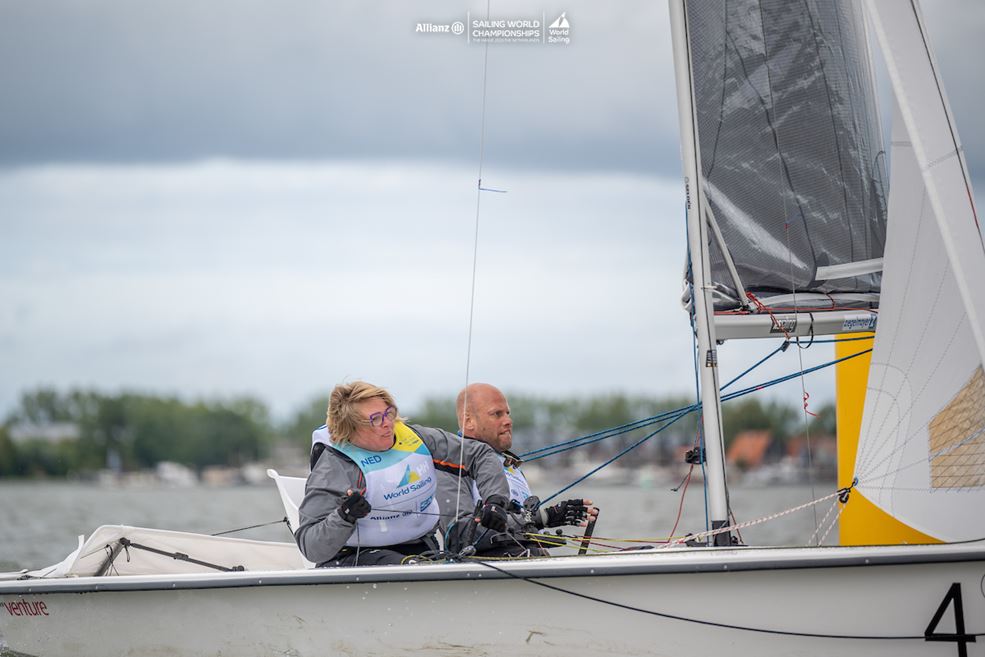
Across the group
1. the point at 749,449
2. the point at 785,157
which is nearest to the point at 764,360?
the point at 785,157

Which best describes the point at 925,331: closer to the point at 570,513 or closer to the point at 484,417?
the point at 570,513

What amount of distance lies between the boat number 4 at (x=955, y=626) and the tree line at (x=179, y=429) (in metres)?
66.6

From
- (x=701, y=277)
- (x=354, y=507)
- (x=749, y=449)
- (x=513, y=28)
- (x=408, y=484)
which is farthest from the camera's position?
(x=749, y=449)

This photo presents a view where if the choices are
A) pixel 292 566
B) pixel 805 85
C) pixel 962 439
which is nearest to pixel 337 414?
pixel 292 566

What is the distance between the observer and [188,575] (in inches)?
174

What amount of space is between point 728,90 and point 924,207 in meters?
1.46

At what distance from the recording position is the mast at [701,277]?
4.57m

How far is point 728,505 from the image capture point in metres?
4.55

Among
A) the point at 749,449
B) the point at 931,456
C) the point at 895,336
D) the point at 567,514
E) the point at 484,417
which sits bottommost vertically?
the point at 749,449

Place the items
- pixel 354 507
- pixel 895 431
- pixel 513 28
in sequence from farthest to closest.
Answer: pixel 513 28
pixel 895 431
pixel 354 507

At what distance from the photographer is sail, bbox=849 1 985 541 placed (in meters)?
4.07

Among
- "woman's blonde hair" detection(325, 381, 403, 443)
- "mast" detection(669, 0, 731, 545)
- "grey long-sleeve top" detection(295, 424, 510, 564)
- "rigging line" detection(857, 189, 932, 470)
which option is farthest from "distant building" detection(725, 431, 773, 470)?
"woman's blonde hair" detection(325, 381, 403, 443)

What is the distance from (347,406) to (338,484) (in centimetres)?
29

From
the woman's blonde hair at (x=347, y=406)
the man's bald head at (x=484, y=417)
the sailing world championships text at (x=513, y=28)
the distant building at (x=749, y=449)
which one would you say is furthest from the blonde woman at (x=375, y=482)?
the distant building at (x=749, y=449)
